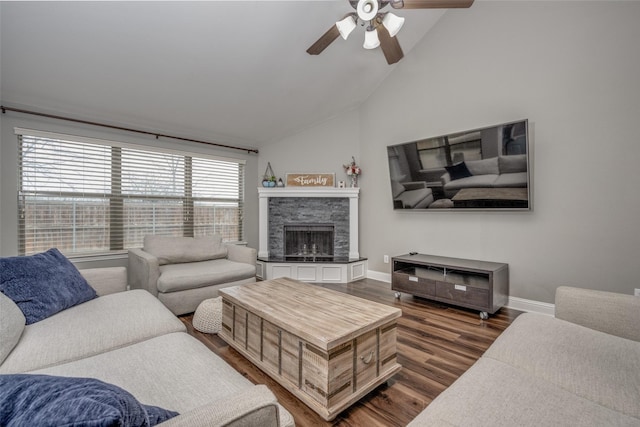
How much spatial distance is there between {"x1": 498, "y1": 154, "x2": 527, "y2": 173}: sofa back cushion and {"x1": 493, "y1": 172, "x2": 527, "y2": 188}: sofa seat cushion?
4cm

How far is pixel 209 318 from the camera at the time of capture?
99.0 inches

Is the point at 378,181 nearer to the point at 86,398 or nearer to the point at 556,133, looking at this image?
the point at 556,133

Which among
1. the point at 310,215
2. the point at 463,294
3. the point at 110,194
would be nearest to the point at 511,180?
the point at 463,294

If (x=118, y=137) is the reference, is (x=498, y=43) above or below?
above

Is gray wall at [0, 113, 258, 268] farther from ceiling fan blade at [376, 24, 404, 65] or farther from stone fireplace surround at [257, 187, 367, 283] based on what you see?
ceiling fan blade at [376, 24, 404, 65]

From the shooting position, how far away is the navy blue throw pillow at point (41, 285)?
1.68 metres

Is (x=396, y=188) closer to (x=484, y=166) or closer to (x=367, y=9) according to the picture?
(x=484, y=166)

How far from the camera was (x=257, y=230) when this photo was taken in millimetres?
4980

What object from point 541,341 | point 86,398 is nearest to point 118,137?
point 86,398

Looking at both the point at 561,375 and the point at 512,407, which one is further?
the point at 561,375

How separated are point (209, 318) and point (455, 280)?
2.48 metres

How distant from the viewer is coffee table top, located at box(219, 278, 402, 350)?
1.53 m

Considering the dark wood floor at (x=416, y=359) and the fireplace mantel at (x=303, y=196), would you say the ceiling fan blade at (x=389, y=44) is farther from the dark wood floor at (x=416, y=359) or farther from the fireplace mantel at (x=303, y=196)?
the dark wood floor at (x=416, y=359)

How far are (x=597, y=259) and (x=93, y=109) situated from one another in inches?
208
